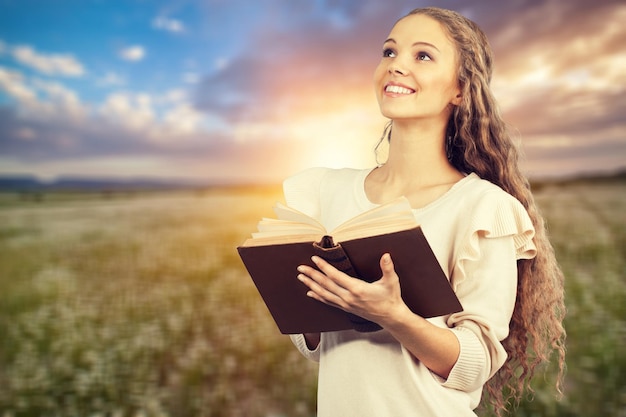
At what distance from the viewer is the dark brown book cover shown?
1.71 m

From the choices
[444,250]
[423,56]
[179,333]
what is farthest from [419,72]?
[179,333]

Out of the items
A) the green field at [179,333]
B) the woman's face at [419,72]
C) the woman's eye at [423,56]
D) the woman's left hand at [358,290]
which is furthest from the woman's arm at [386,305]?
the green field at [179,333]

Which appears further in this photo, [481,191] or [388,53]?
[388,53]

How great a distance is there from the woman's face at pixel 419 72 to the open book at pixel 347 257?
45 centimetres

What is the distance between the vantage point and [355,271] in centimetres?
178

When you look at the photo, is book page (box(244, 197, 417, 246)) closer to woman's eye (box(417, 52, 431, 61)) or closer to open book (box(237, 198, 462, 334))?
open book (box(237, 198, 462, 334))

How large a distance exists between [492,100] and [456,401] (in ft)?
2.84

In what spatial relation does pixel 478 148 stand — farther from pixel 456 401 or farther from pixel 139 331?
pixel 139 331

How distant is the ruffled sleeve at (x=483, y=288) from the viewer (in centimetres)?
194

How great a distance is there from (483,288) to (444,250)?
0.50 ft

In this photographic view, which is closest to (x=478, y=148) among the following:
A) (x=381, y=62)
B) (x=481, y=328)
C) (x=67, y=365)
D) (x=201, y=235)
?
(x=381, y=62)

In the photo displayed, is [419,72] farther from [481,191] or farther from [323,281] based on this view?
[323,281]

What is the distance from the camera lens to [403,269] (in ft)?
5.82

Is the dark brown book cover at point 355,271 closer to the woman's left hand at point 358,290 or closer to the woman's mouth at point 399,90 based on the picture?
the woman's left hand at point 358,290
